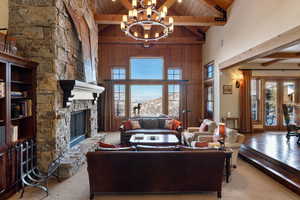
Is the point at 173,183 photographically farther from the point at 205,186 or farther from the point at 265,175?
the point at 265,175

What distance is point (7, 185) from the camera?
9.93 ft

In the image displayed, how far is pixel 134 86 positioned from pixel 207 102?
3.55 meters

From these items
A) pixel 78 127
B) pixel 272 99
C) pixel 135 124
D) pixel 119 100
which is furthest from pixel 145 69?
pixel 272 99

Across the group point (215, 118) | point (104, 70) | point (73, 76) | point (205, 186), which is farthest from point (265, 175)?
point (104, 70)

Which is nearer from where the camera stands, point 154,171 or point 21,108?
point 154,171

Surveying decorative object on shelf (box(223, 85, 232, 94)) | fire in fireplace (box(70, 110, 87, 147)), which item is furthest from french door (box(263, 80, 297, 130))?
fire in fireplace (box(70, 110, 87, 147))

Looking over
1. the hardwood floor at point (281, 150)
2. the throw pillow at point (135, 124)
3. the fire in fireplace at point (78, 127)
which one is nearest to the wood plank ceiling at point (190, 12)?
the fire in fireplace at point (78, 127)

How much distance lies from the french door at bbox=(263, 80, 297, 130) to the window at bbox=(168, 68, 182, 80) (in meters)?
3.66

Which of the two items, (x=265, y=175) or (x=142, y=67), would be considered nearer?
(x=265, y=175)

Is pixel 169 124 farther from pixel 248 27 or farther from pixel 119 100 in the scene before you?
pixel 248 27

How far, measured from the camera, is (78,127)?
5512mm

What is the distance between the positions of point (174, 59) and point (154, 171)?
23.0 ft

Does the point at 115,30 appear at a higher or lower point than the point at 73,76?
higher

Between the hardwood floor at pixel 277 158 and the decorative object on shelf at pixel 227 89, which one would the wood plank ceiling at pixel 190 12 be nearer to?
the decorative object on shelf at pixel 227 89
